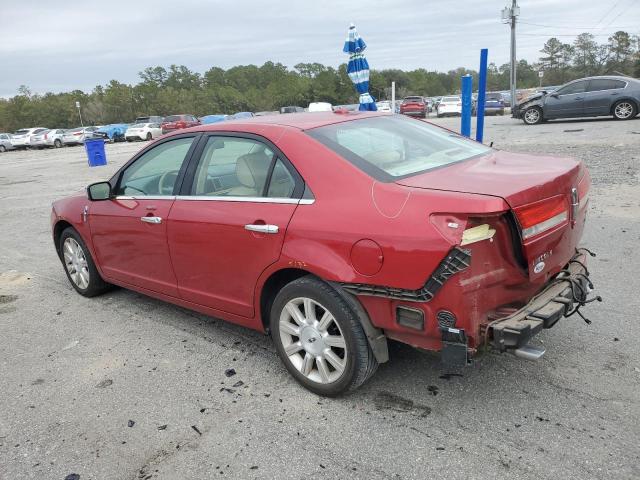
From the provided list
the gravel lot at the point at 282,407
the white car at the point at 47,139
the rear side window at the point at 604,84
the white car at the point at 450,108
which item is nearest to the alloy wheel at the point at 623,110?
the rear side window at the point at 604,84

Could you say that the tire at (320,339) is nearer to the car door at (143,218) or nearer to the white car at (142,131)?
the car door at (143,218)

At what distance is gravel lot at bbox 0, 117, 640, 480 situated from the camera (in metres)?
2.57

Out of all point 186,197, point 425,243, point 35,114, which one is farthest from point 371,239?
point 35,114

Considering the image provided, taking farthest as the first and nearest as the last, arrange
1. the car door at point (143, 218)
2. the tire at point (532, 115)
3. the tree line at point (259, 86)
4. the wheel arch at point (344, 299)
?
the tree line at point (259, 86), the tire at point (532, 115), the car door at point (143, 218), the wheel arch at point (344, 299)

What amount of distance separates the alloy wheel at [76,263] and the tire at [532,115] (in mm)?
19055

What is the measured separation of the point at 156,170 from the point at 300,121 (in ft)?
4.55

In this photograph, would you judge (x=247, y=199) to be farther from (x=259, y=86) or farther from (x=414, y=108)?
(x=259, y=86)

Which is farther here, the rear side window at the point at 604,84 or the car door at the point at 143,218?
the rear side window at the point at 604,84

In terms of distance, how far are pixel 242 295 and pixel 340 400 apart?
920 millimetres

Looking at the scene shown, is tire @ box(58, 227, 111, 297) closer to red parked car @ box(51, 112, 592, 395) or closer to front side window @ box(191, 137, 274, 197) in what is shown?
red parked car @ box(51, 112, 592, 395)

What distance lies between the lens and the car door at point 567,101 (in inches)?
734

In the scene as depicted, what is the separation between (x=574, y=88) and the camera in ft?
61.6

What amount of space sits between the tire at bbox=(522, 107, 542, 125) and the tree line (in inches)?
1033

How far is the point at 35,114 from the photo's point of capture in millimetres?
68312
